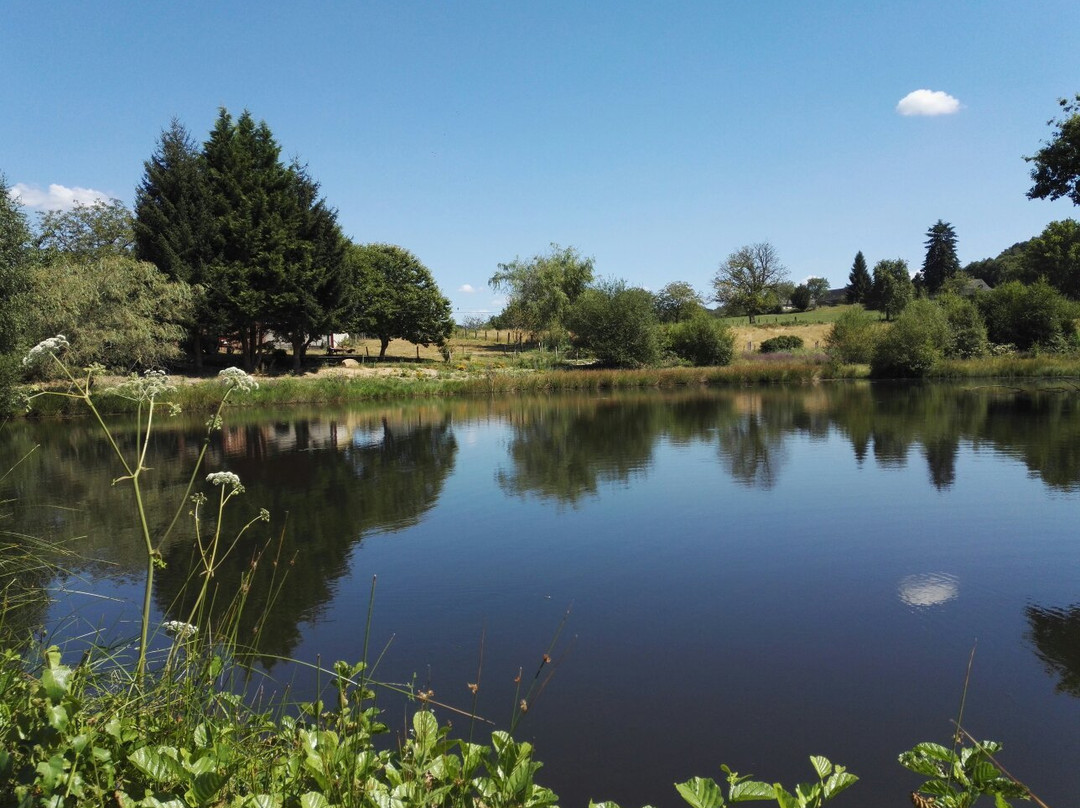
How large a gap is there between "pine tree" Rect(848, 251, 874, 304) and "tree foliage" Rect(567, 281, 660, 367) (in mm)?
45467

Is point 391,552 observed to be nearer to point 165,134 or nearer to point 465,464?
point 465,464

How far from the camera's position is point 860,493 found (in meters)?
10.8

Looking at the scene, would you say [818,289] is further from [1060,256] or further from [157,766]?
[157,766]

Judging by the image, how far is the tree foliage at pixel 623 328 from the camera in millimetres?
43719

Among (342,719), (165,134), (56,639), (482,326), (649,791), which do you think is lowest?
(649,791)

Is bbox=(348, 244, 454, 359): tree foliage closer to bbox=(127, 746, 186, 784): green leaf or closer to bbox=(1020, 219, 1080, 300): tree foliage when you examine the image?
bbox=(1020, 219, 1080, 300): tree foliage

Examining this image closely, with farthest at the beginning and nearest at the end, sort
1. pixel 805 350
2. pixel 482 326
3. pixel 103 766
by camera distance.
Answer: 1. pixel 482 326
2. pixel 805 350
3. pixel 103 766

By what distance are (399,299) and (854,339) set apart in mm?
27266

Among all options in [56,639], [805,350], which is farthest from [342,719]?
[805,350]

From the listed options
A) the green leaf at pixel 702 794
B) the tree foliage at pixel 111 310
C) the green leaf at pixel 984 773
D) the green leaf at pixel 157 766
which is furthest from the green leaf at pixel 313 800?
the tree foliage at pixel 111 310

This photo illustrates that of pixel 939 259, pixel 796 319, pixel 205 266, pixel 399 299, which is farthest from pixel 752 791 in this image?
pixel 939 259

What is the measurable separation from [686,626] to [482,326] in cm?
6575

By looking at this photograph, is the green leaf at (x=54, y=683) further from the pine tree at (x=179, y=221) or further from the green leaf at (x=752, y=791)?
the pine tree at (x=179, y=221)

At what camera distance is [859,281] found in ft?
269
